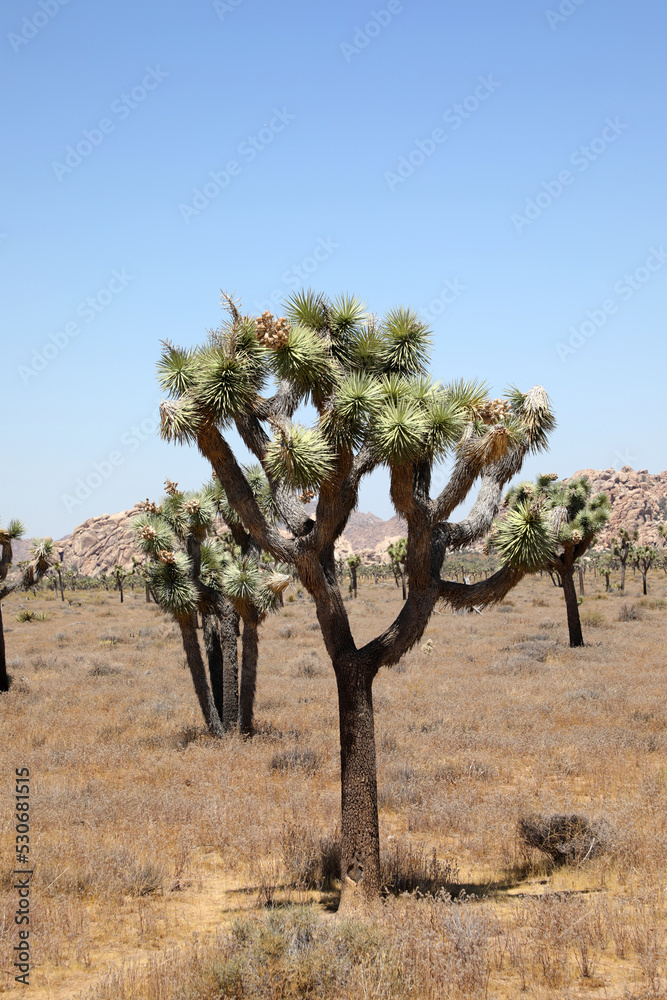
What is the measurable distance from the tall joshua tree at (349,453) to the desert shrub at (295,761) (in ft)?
16.6

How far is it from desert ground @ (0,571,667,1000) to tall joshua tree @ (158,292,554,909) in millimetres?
1544

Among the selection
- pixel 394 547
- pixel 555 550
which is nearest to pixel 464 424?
pixel 555 550

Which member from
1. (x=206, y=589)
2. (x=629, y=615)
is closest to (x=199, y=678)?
(x=206, y=589)

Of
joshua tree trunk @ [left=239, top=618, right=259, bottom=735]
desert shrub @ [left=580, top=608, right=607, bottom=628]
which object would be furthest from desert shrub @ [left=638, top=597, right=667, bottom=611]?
joshua tree trunk @ [left=239, top=618, right=259, bottom=735]

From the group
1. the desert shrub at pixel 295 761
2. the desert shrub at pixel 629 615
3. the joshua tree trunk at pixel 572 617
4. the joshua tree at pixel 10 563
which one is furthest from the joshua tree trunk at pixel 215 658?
the desert shrub at pixel 629 615

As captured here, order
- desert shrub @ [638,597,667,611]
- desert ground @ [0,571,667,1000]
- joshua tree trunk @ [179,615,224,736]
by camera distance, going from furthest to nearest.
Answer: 1. desert shrub @ [638,597,667,611]
2. joshua tree trunk @ [179,615,224,736]
3. desert ground @ [0,571,667,1000]

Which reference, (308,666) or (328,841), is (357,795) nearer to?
(328,841)

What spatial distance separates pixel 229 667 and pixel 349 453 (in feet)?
29.4

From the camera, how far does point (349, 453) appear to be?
7.06 meters

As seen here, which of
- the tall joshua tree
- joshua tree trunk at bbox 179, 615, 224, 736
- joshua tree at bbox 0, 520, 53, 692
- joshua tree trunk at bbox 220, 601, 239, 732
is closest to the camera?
the tall joshua tree

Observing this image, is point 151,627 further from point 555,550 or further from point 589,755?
point 555,550

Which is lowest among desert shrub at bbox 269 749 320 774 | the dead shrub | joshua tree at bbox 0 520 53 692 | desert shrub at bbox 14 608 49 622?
desert shrub at bbox 269 749 320 774

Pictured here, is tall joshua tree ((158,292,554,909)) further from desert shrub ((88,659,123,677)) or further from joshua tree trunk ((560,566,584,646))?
joshua tree trunk ((560,566,584,646))

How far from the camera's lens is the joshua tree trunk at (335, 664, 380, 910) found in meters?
7.03
